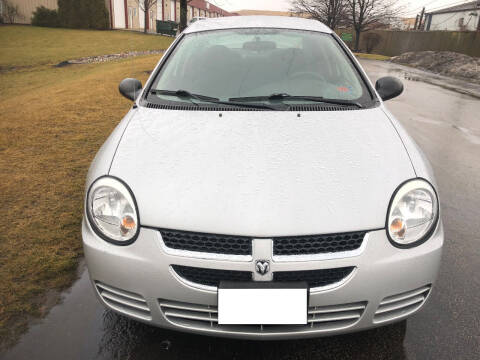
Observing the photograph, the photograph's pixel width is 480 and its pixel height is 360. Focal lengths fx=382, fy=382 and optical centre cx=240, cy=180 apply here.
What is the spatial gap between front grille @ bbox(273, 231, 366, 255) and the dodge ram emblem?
5 cm

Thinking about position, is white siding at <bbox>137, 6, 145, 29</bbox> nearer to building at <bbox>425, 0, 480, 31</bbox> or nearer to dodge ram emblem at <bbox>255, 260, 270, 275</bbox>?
building at <bbox>425, 0, 480, 31</bbox>

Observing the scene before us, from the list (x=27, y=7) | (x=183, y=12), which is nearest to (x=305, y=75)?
(x=183, y=12)

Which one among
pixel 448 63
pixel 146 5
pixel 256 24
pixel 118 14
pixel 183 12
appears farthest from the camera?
pixel 118 14

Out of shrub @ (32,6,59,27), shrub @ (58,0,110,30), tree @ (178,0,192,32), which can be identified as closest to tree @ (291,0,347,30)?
shrub @ (58,0,110,30)

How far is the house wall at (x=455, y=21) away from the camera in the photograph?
4456cm

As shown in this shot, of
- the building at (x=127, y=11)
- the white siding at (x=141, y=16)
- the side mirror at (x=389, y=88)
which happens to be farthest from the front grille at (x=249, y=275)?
the white siding at (x=141, y=16)

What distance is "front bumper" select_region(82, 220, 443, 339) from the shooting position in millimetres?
1505

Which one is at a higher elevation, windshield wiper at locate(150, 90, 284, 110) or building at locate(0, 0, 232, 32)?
building at locate(0, 0, 232, 32)

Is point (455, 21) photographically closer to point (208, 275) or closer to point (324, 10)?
point (324, 10)

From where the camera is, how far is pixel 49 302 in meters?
2.17

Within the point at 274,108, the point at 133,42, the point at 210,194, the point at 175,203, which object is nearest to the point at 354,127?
the point at 274,108

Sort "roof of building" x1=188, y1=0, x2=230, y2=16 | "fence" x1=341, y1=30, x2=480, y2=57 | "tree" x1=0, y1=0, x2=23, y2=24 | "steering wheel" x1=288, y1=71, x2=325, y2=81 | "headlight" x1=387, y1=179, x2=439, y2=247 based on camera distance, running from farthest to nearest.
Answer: "roof of building" x1=188, y1=0, x2=230, y2=16 < "tree" x1=0, y1=0, x2=23, y2=24 < "fence" x1=341, y1=30, x2=480, y2=57 < "steering wheel" x1=288, y1=71, x2=325, y2=81 < "headlight" x1=387, y1=179, x2=439, y2=247

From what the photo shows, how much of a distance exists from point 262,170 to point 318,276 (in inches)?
20.0

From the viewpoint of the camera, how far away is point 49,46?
2258 centimetres
